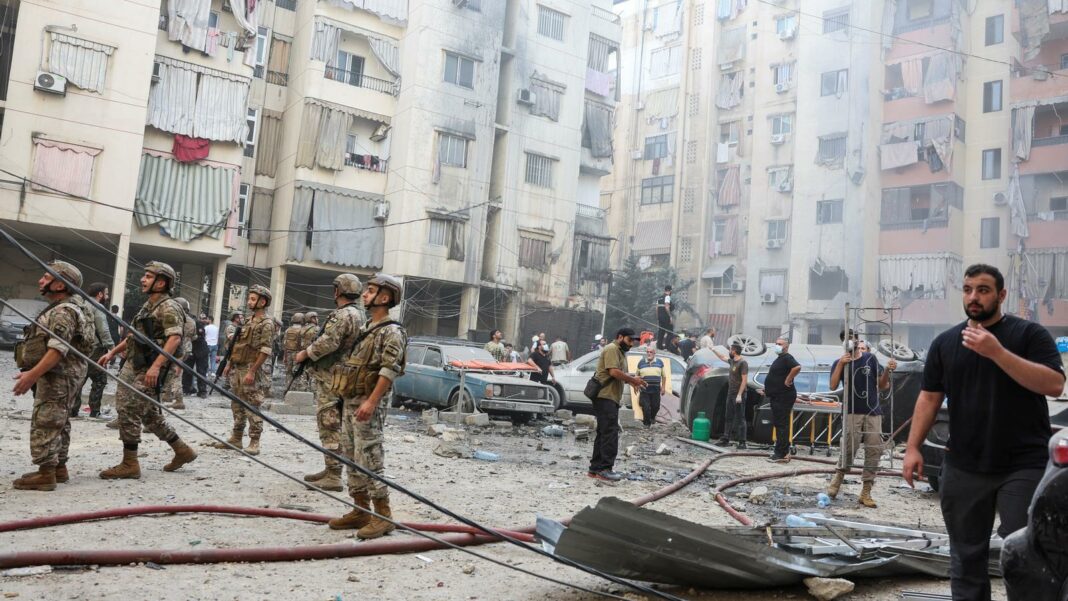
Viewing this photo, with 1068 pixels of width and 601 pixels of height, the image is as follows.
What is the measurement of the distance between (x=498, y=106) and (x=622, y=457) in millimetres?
24144

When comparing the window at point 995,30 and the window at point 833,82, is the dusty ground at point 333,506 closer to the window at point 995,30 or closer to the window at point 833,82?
the window at point 833,82

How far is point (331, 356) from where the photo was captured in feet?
25.3

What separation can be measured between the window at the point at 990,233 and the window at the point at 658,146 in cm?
1672

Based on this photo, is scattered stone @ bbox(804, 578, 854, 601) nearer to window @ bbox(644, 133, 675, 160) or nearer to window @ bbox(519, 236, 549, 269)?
window @ bbox(519, 236, 549, 269)

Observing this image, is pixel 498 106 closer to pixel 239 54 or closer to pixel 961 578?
pixel 239 54

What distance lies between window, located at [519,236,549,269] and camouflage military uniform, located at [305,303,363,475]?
2519cm

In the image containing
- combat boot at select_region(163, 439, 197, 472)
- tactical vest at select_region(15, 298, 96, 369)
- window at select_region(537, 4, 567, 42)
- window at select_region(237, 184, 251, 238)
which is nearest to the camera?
tactical vest at select_region(15, 298, 96, 369)

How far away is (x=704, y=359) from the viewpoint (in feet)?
47.7

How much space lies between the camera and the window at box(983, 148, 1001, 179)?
112 feet

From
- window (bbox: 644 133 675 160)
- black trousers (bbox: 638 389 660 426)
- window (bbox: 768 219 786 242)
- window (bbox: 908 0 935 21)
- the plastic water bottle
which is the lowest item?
the plastic water bottle

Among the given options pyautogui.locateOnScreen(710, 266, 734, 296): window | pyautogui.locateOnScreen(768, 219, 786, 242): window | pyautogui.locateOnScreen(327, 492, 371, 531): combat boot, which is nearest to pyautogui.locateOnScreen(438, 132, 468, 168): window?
pyautogui.locateOnScreen(768, 219, 786, 242): window

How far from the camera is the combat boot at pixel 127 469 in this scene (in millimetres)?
6801

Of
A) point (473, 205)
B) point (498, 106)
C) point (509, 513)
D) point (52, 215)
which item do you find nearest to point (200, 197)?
point (52, 215)

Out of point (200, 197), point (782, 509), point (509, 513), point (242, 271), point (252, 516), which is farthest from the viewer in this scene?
point (242, 271)
